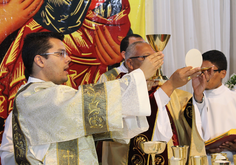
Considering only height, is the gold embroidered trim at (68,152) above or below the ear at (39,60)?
below

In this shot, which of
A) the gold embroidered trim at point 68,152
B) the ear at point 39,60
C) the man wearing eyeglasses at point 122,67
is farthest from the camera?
the man wearing eyeglasses at point 122,67

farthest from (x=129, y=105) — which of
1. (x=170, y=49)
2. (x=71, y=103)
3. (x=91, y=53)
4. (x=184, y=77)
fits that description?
(x=170, y=49)

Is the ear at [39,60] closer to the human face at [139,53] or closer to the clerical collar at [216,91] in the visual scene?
the human face at [139,53]

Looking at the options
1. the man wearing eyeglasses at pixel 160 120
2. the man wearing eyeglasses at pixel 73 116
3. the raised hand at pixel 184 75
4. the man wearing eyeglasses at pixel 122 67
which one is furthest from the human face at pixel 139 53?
the man wearing eyeglasses at pixel 122 67

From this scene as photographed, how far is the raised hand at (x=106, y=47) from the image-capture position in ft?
13.3

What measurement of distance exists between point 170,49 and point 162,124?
2.06 meters

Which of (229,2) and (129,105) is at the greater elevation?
(229,2)

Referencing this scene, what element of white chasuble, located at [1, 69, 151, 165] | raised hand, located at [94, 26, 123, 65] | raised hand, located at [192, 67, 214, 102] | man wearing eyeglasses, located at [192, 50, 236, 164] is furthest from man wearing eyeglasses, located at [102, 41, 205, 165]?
raised hand, located at [94, 26, 123, 65]

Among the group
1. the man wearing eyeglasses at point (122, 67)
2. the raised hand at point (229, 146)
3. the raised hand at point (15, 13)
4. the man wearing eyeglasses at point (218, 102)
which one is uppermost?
the raised hand at point (15, 13)

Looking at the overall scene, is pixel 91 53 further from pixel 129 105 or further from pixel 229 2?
pixel 229 2

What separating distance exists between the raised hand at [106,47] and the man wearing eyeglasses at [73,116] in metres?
1.90

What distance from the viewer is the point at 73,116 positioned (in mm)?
1932

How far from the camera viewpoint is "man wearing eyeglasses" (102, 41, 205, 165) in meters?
2.60

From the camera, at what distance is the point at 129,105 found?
1.93 meters
